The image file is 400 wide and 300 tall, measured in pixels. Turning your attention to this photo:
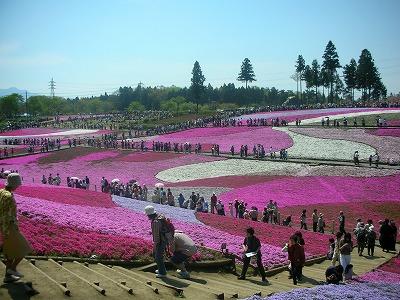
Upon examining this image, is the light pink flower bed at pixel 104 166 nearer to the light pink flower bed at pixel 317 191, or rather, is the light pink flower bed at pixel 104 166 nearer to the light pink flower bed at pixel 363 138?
the light pink flower bed at pixel 317 191

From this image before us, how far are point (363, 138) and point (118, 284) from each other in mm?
45369

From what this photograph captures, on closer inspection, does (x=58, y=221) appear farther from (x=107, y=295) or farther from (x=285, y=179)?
(x=285, y=179)

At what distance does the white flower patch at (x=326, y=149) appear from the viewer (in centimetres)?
4550

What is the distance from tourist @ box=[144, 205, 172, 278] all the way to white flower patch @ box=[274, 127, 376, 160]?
3620 cm

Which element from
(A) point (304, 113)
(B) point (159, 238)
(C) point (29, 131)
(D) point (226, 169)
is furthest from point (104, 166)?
(C) point (29, 131)

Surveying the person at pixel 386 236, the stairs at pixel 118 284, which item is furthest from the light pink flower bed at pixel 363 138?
the stairs at pixel 118 284

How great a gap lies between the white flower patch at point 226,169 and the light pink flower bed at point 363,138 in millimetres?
8848

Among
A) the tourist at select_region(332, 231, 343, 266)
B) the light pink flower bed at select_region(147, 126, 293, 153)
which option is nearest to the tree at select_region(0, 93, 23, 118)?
the light pink flower bed at select_region(147, 126, 293, 153)

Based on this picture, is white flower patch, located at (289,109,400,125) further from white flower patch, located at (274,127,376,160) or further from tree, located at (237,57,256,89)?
tree, located at (237,57,256,89)

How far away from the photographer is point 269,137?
188 ft

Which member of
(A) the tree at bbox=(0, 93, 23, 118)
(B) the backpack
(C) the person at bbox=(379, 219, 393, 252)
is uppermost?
(A) the tree at bbox=(0, 93, 23, 118)

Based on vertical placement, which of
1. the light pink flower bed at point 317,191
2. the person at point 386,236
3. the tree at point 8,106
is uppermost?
the tree at point 8,106

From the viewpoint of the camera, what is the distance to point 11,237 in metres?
8.59

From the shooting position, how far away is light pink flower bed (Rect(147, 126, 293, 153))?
2162 inches
